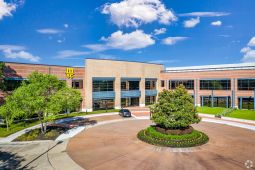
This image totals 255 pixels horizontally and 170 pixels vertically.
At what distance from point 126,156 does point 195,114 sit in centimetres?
1063

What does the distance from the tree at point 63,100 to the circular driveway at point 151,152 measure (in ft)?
13.6

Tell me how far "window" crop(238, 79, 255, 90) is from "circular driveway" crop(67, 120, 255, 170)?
24.6m

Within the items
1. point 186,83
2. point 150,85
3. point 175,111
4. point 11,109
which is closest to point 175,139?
point 175,111

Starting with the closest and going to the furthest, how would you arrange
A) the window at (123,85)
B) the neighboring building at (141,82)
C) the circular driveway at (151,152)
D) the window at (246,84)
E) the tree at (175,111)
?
the circular driveway at (151,152), the tree at (175,111), the neighboring building at (141,82), the window at (246,84), the window at (123,85)

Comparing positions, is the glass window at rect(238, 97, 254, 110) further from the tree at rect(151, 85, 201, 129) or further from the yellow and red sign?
the yellow and red sign

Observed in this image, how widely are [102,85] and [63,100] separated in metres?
24.3

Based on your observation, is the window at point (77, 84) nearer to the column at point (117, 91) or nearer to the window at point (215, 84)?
the column at point (117, 91)

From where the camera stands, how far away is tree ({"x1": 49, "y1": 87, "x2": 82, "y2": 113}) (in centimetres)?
2693

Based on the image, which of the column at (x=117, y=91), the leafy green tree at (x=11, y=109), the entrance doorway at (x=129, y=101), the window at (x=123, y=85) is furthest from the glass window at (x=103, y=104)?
the leafy green tree at (x=11, y=109)

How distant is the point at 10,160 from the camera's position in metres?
19.9

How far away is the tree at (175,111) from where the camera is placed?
24.9 m

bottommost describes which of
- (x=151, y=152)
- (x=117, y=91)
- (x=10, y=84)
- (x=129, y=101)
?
(x=151, y=152)

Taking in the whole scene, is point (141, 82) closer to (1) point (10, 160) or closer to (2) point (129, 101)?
(2) point (129, 101)

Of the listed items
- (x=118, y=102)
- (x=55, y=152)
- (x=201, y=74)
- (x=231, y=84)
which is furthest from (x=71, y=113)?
(x=231, y=84)
